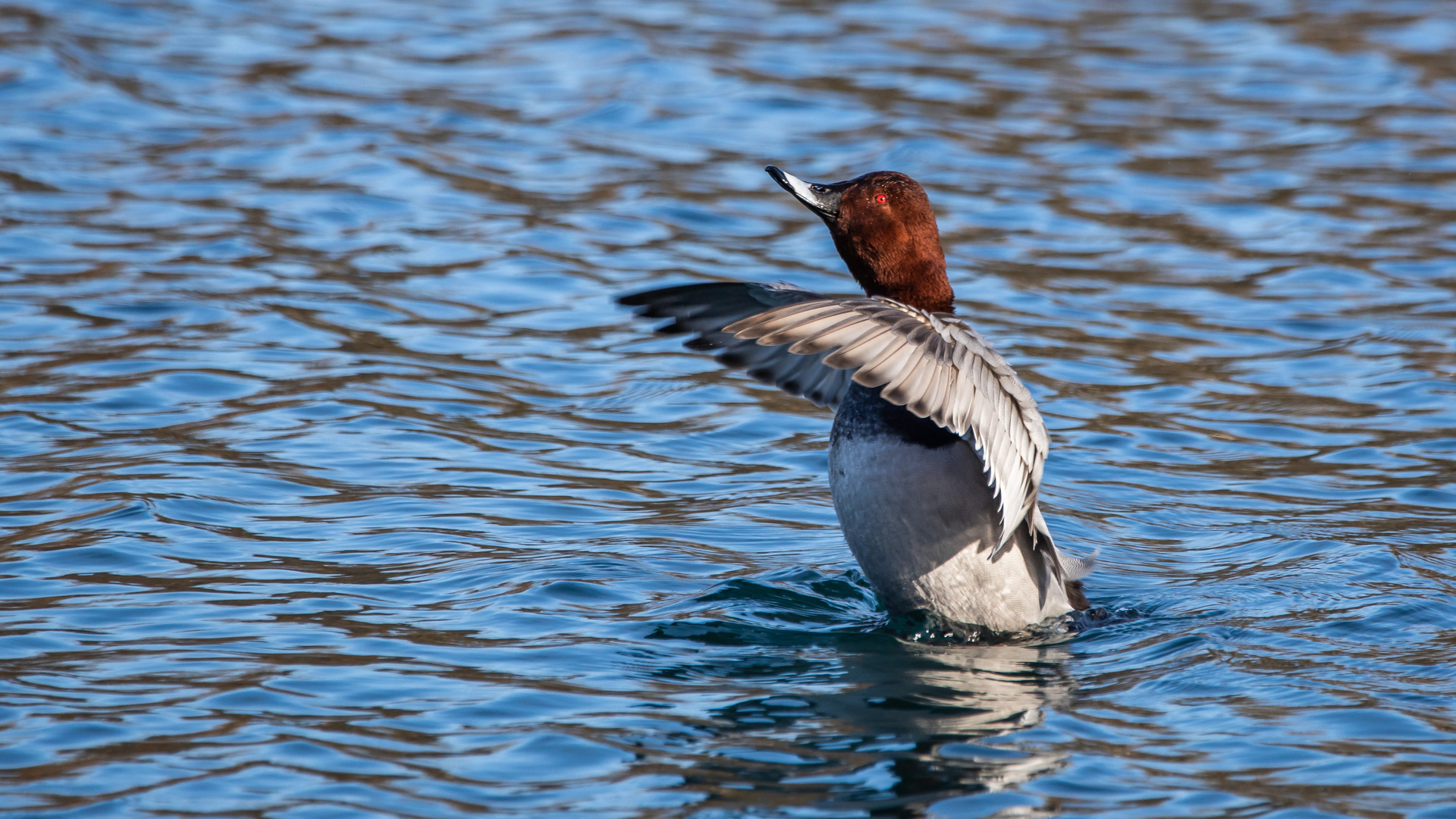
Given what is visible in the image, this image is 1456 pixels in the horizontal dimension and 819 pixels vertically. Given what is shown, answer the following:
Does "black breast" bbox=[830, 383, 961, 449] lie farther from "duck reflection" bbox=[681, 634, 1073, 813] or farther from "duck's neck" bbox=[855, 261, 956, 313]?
"duck reflection" bbox=[681, 634, 1073, 813]

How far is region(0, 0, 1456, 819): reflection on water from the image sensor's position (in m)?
4.49

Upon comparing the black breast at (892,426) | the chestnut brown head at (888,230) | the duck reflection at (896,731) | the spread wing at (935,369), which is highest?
the chestnut brown head at (888,230)

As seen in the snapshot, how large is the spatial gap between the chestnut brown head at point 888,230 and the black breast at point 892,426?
41cm

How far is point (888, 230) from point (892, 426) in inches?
27.7

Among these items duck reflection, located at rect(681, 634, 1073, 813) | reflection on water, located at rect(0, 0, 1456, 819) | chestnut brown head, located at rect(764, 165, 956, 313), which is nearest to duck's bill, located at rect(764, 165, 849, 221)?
chestnut brown head, located at rect(764, 165, 956, 313)

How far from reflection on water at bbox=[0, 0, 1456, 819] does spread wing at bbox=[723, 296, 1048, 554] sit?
71 cm

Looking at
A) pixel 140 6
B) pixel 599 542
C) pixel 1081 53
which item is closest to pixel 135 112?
pixel 140 6

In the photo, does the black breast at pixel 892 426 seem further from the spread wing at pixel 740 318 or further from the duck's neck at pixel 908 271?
the duck's neck at pixel 908 271

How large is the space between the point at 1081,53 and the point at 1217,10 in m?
2.18

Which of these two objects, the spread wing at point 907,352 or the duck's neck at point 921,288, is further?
the duck's neck at point 921,288

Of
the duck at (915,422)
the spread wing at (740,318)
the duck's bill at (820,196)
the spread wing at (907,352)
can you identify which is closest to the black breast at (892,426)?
the duck at (915,422)

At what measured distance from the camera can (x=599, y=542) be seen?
6273 mm

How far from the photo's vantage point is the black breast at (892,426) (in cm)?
527

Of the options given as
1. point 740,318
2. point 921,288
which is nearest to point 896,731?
point 740,318
